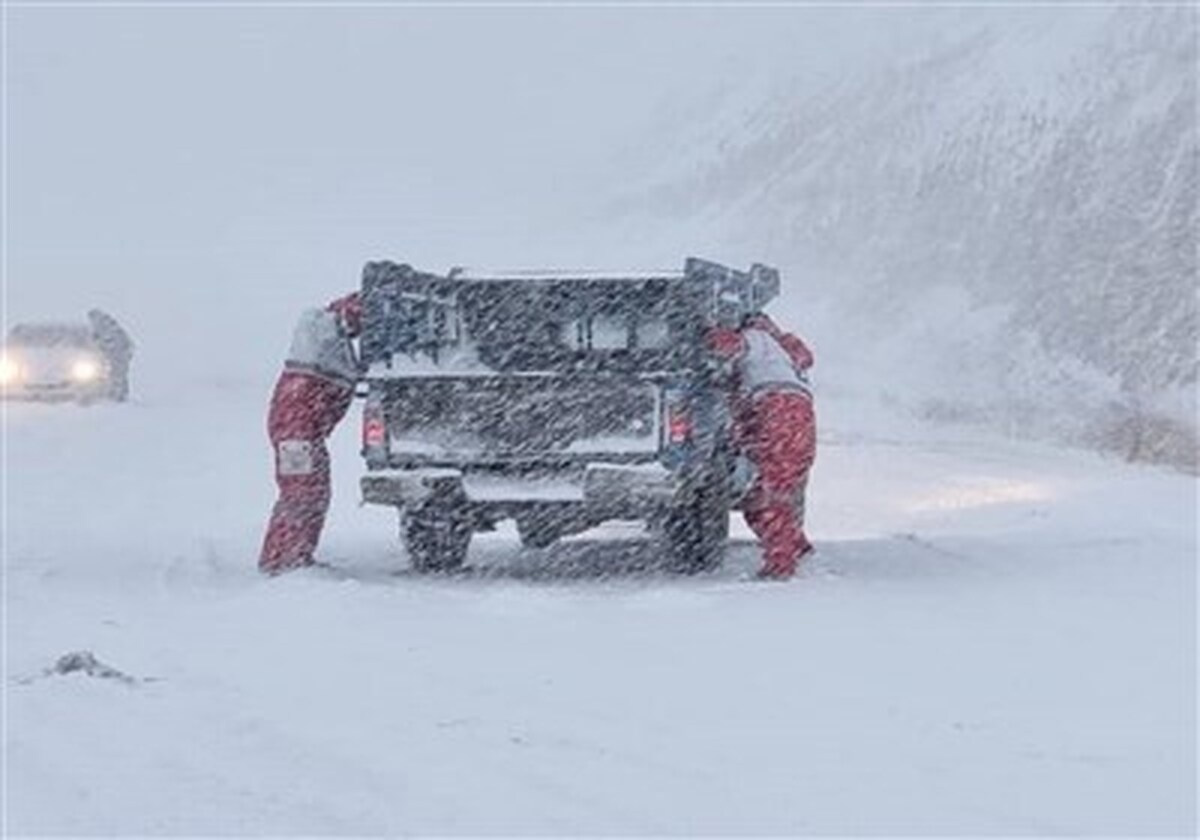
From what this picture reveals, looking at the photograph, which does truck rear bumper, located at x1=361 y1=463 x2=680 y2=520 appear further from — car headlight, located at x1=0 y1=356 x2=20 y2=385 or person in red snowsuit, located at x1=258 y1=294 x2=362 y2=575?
car headlight, located at x1=0 y1=356 x2=20 y2=385

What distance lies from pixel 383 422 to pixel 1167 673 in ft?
17.1

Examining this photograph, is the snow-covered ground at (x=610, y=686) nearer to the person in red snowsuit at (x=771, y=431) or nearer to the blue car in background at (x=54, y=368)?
the person in red snowsuit at (x=771, y=431)

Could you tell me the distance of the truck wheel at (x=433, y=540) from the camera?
45.3 feet

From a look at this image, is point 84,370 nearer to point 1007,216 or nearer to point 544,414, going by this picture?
point 1007,216

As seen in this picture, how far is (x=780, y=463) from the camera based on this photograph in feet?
44.9

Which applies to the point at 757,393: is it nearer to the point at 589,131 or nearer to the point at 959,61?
the point at 959,61

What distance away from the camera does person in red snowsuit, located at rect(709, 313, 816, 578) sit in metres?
13.5

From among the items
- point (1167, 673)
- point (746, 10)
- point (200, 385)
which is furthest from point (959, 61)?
point (1167, 673)

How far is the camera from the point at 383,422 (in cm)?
1351

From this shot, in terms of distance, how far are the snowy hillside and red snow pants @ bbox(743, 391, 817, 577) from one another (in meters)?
11.1

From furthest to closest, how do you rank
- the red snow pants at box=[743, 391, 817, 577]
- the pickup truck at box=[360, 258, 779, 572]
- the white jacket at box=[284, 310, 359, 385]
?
the white jacket at box=[284, 310, 359, 385] < the red snow pants at box=[743, 391, 817, 577] < the pickup truck at box=[360, 258, 779, 572]

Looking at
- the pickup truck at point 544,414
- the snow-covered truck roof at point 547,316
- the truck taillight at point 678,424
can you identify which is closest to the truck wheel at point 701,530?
the pickup truck at point 544,414

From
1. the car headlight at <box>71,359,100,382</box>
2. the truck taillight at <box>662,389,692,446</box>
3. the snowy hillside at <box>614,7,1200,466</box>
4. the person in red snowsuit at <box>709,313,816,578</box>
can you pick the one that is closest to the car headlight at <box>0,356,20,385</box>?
the car headlight at <box>71,359,100,382</box>

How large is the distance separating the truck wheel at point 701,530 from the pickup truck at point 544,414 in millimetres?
10
